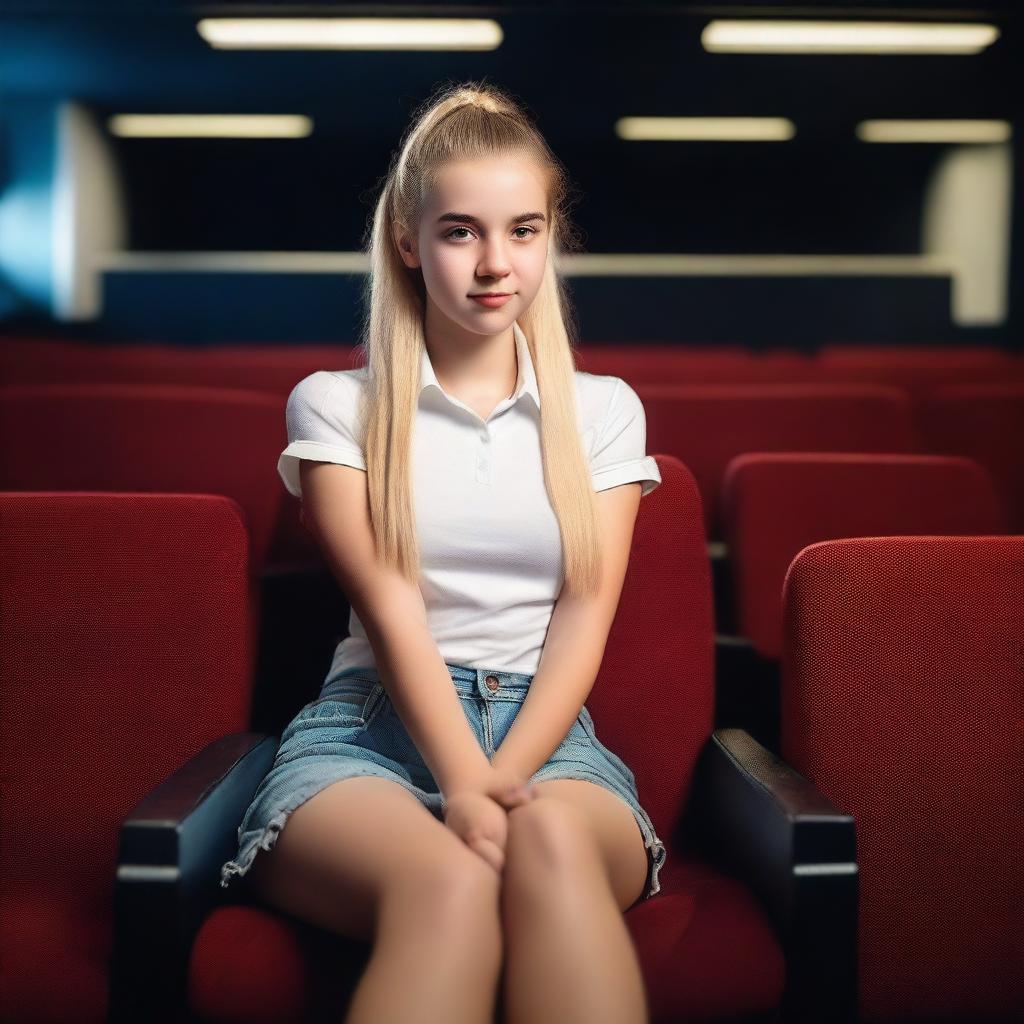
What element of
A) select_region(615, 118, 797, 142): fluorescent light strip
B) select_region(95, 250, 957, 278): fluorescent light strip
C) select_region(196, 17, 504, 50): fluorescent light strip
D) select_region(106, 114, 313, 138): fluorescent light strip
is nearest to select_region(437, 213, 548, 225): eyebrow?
select_region(196, 17, 504, 50): fluorescent light strip

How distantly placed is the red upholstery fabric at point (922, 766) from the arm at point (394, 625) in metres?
0.32

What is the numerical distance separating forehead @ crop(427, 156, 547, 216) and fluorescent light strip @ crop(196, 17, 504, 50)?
3.98m

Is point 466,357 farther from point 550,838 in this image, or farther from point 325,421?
point 550,838

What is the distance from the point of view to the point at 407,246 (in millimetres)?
1078

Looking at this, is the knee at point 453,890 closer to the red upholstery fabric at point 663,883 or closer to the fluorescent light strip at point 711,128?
the red upholstery fabric at point 663,883

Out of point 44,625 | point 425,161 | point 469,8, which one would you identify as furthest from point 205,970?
point 469,8

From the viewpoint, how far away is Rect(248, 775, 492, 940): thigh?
0.82m

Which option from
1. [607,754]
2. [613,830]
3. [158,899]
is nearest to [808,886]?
[613,830]

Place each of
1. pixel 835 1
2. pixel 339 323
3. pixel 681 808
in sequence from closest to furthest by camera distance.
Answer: pixel 681 808
pixel 835 1
pixel 339 323

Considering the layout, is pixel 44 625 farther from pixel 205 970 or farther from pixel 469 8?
pixel 469 8

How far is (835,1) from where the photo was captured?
449cm

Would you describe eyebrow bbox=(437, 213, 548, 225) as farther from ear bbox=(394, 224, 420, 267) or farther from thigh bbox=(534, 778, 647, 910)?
thigh bbox=(534, 778, 647, 910)

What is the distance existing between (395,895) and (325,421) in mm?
448

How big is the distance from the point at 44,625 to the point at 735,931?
0.68 m
